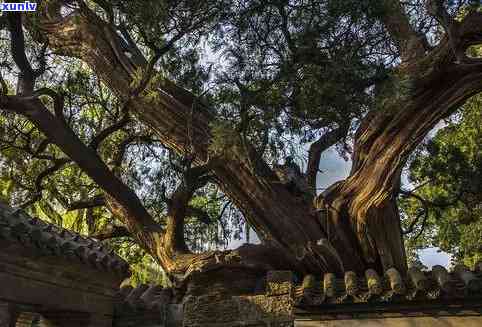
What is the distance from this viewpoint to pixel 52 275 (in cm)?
550

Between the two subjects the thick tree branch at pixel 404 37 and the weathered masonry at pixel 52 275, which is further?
the thick tree branch at pixel 404 37

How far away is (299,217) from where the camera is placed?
21.3 feet

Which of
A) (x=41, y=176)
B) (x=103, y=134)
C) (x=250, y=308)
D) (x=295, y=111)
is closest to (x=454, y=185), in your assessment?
(x=295, y=111)

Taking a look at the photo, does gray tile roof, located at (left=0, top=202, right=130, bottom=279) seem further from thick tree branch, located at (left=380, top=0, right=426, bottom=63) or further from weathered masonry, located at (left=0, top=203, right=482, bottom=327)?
thick tree branch, located at (left=380, top=0, right=426, bottom=63)

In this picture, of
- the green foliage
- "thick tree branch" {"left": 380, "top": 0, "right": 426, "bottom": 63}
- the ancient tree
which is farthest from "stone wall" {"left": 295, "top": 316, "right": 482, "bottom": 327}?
the green foliage

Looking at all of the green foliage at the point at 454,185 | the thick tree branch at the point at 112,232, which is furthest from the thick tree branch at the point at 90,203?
the green foliage at the point at 454,185

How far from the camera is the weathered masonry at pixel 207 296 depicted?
16.1 feet

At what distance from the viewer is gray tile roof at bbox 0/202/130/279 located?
473 centimetres

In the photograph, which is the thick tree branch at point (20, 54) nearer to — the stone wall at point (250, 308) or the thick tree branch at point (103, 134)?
the thick tree branch at point (103, 134)

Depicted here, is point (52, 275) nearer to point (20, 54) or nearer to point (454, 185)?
point (20, 54)

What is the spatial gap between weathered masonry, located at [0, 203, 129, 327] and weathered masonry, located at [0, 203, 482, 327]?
0.03 feet

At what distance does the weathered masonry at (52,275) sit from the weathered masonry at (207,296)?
10 mm

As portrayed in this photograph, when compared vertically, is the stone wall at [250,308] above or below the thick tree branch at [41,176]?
below

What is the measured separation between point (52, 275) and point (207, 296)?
177cm
